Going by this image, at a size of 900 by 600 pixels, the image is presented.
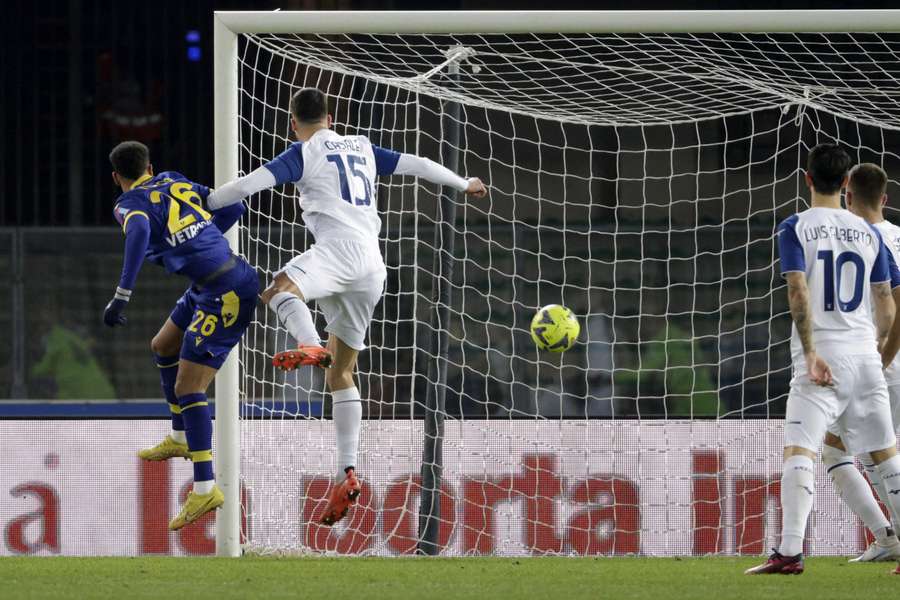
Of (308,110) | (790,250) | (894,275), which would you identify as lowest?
(894,275)

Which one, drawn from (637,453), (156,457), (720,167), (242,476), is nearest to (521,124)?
(720,167)

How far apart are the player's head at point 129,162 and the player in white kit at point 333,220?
0.38 m

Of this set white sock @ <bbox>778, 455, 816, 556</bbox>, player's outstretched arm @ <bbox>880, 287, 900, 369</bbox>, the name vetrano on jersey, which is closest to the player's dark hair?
player's outstretched arm @ <bbox>880, 287, 900, 369</bbox>

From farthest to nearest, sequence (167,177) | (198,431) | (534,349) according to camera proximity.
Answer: (534,349), (198,431), (167,177)

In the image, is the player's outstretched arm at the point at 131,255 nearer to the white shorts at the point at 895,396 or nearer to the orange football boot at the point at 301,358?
the orange football boot at the point at 301,358

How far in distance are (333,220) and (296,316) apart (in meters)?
0.48

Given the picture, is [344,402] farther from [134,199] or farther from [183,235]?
[134,199]

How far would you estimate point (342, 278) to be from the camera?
19.6ft

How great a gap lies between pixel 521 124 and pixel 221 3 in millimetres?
2951

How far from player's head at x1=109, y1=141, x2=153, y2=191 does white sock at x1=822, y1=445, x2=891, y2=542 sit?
3196mm

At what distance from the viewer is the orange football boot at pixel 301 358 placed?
17.9 feet

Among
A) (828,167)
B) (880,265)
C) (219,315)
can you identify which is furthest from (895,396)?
(219,315)

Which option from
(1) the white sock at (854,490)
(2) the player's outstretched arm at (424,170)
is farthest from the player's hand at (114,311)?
(1) the white sock at (854,490)

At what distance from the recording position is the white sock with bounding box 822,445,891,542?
5895mm
